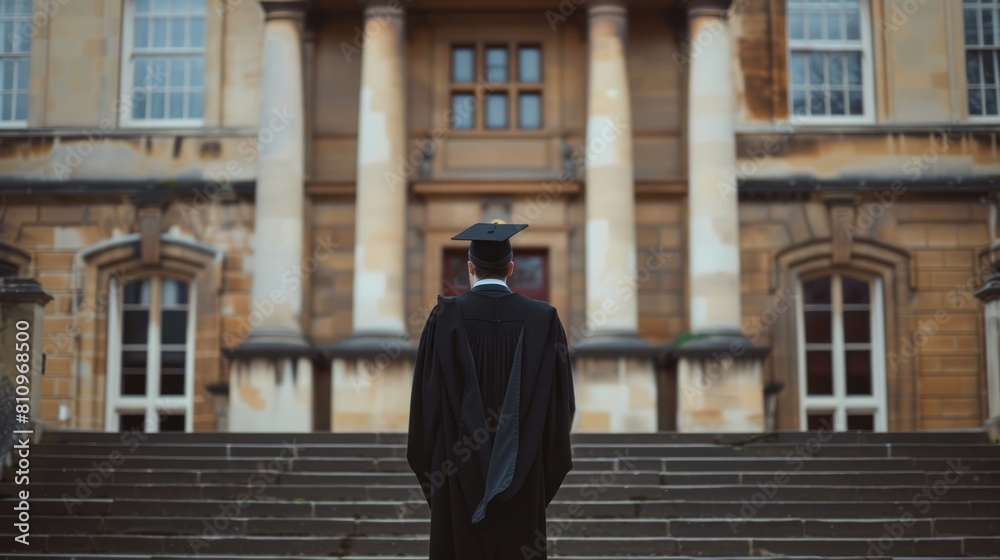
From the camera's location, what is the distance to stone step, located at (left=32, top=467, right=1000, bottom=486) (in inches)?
495

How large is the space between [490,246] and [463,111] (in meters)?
12.3

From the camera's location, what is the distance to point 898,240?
18.1m

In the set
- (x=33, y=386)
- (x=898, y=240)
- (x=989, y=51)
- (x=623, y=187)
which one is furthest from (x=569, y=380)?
(x=989, y=51)

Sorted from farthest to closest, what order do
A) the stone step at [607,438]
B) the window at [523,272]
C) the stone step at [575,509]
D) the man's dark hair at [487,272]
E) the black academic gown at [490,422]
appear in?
the window at [523,272], the stone step at [607,438], the stone step at [575,509], the man's dark hair at [487,272], the black academic gown at [490,422]

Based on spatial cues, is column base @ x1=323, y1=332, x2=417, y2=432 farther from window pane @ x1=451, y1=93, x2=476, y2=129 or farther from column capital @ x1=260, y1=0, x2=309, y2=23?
column capital @ x1=260, y1=0, x2=309, y2=23

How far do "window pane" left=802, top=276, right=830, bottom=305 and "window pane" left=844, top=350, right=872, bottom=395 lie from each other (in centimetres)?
85

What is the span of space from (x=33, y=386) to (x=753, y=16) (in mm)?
11353

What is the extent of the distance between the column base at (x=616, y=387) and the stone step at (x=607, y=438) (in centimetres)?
212

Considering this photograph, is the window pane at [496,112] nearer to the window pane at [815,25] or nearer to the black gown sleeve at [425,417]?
the window pane at [815,25]

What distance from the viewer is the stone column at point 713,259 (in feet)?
53.1

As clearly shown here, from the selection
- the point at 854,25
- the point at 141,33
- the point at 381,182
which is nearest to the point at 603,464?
the point at 381,182

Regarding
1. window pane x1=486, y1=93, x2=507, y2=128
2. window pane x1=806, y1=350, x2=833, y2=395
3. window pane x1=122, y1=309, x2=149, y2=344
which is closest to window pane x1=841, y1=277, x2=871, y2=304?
window pane x1=806, y1=350, x2=833, y2=395

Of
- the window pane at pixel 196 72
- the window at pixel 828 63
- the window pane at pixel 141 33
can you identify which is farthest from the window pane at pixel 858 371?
the window pane at pixel 141 33

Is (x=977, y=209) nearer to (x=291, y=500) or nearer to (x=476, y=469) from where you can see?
(x=291, y=500)
